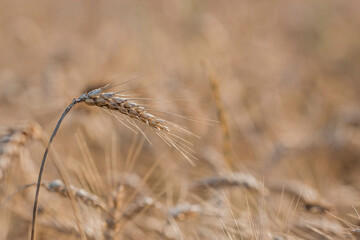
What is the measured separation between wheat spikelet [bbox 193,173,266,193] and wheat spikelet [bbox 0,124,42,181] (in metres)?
0.65

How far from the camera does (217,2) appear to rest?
5.15 metres

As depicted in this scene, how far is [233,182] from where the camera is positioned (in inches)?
54.1

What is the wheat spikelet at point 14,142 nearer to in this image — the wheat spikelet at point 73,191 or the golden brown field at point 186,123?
the golden brown field at point 186,123

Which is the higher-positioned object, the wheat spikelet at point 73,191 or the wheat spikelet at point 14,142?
the wheat spikelet at point 14,142

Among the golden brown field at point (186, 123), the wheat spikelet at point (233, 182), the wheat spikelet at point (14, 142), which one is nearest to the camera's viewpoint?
the wheat spikelet at point (14, 142)

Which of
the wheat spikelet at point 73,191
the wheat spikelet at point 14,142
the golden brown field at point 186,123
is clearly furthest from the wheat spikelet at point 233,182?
the wheat spikelet at point 14,142

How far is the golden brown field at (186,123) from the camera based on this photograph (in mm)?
1160

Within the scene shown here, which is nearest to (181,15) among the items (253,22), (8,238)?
(253,22)

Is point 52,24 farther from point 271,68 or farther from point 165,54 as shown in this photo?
point 271,68

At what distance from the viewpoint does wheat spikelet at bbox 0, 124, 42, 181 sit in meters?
0.99

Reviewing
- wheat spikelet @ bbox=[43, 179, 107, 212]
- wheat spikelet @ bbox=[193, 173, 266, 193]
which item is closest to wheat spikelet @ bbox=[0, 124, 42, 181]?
wheat spikelet @ bbox=[43, 179, 107, 212]

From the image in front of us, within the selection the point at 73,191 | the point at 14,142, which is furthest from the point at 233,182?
the point at 14,142

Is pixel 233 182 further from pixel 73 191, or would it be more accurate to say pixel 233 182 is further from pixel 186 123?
pixel 186 123

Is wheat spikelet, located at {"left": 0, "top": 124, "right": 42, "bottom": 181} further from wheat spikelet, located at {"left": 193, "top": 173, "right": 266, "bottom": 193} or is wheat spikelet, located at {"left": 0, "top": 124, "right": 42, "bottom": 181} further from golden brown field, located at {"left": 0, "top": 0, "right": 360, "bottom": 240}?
wheat spikelet, located at {"left": 193, "top": 173, "right": 266, "bottom": 193}
